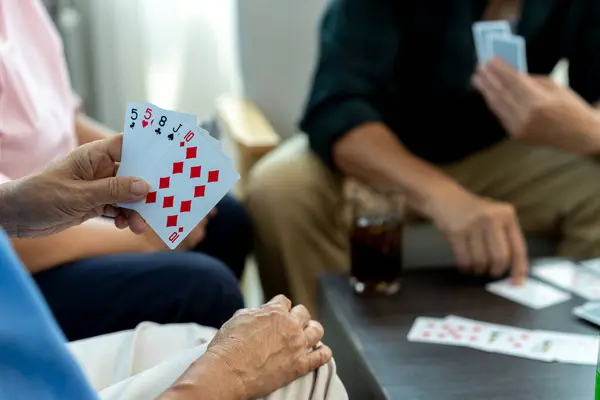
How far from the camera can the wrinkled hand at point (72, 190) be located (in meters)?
0.79

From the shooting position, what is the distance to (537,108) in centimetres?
156

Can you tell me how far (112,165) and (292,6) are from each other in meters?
1.43

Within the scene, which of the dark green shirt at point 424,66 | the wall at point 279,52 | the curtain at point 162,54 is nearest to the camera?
the dark green shirt at point 424,66

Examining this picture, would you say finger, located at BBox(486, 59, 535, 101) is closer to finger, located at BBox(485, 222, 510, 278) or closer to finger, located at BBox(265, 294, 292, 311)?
finger, located at BBox(485, 222, 510, 278)

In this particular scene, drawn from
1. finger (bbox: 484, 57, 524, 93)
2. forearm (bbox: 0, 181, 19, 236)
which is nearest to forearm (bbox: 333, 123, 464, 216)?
finger (bbox: 484, 57, 524, 93)

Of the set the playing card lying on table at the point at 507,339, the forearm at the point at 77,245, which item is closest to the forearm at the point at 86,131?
the forearm at the point at 77,245

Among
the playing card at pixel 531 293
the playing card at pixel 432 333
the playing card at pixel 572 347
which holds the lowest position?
the playing card at pixel 531 293

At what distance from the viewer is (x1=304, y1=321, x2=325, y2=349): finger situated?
0.89m

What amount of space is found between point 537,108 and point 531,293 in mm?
462

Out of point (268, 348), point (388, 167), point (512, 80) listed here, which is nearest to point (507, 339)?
point (268, 348)

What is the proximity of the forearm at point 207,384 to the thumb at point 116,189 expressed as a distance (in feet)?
0.63

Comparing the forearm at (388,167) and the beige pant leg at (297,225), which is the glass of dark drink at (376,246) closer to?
the forearm at (388,167)

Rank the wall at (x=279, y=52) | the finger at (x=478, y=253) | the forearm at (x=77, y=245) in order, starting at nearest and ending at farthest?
the forearm at (x=77, y=245) → the finger at (x=478, y=253) → the wall at (x=279, y=52)

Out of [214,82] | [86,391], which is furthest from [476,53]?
[86,391]
